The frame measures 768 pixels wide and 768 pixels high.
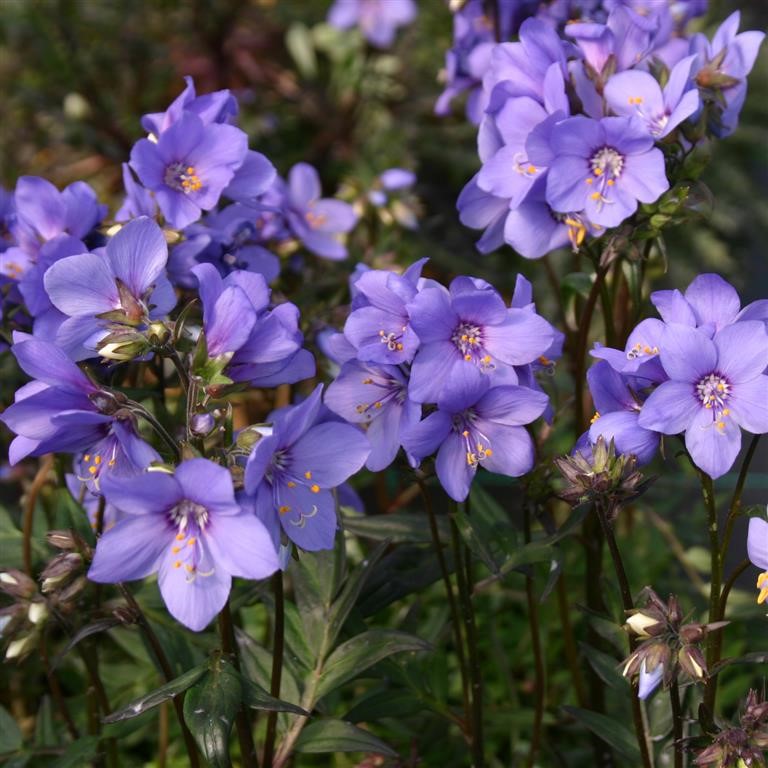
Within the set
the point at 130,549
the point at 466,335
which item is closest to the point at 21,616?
the point at 130,549

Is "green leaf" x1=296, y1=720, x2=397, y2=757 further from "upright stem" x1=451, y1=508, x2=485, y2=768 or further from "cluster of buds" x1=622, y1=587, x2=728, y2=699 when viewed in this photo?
"cluster of buds" x1=622, y1=587, x2=728, y2=699

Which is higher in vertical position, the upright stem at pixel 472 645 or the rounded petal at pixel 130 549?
the rounded petal at pixel 130 549

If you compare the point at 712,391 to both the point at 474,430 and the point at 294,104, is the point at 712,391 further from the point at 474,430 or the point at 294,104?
the point at 294,104

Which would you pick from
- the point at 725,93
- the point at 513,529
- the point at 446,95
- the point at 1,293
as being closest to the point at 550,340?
the point at 513,529

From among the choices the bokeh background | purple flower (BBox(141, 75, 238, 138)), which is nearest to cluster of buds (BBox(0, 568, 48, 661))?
purple flower (BBox(141, 75, 238, 138))

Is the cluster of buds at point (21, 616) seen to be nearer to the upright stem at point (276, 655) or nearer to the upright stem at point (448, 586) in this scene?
the upright stem at point (276, 655)

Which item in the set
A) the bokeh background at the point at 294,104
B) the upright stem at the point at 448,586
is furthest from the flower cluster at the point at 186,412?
the bokeh background at the point at 294,104
